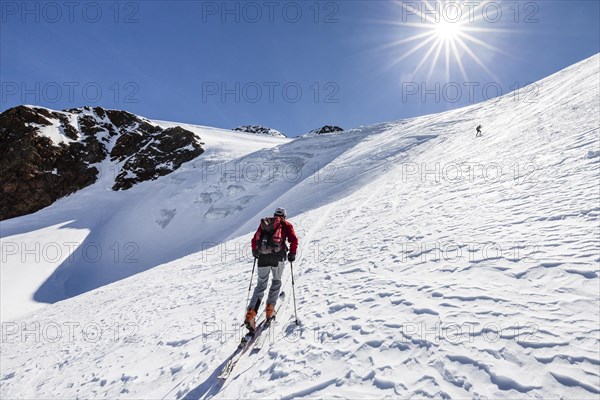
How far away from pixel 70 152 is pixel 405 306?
56.6m

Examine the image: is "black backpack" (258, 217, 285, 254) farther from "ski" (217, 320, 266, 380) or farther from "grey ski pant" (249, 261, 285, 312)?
"ski" (217, 320, 266, 380)

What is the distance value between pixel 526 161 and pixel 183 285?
565 inches

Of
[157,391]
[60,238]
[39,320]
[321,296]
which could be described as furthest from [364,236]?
[60,238]

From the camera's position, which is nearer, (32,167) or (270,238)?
(270,238)

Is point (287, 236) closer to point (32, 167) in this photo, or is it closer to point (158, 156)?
point (158, 156)

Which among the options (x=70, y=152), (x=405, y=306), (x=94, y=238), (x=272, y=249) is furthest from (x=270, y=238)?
(x=70, y=152)

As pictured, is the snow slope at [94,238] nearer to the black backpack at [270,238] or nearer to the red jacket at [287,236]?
the red jacket at [287,236]

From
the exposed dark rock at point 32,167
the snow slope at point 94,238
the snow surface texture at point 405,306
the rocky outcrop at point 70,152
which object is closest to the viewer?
the snow surface texture at point 405,306

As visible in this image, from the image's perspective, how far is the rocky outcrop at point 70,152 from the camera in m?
38.8

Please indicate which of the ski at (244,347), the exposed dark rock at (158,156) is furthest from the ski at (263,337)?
the exposed dark rock at (158,156)

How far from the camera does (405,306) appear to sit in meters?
4.83

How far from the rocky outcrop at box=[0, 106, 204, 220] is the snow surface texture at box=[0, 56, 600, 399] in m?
34.1

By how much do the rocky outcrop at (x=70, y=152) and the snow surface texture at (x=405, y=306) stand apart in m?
34.1

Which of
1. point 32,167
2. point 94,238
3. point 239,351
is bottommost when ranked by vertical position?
point 239,351
